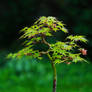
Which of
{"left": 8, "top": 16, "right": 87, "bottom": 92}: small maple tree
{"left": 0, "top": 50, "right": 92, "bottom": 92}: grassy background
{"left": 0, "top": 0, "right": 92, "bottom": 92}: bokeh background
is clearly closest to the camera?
{"left": 8, "top": 16, "right": 87, "bottom": 92}: small maple tree

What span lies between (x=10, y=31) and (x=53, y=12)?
1.91 m

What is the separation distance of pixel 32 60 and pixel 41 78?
2492mm

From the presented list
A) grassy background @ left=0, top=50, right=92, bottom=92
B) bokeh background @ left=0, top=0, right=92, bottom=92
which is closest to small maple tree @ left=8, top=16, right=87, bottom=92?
bokeh background @ left=0, top=0, right=92, bottom=92

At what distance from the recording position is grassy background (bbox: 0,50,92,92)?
13.9 ft

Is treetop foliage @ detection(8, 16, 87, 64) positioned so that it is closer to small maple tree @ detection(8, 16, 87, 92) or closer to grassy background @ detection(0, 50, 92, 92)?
small maple tree @ detection(8, 16, 87, 92)

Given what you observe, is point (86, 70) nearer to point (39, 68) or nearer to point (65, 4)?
point (39, 68)

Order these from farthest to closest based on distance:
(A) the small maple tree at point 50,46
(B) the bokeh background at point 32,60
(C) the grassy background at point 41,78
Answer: (B) the bokeh background at point 32,60 < (C) the grassy background at point 41,78 < (A) the small maple tree at point 50,46

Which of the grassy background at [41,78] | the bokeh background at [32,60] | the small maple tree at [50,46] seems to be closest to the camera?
the small maple tree at [50,46]

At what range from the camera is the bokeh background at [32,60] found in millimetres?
4395

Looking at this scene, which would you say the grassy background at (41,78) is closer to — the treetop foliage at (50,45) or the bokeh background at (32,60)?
the bokeh background at (32,60)

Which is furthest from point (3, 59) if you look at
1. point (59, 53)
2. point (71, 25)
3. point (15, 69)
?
point (59, 53)

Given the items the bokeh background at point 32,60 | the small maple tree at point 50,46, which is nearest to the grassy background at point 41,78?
the bokeh background at point 32,60

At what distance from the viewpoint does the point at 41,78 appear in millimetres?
4664

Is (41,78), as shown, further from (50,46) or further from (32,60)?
(50,46)
